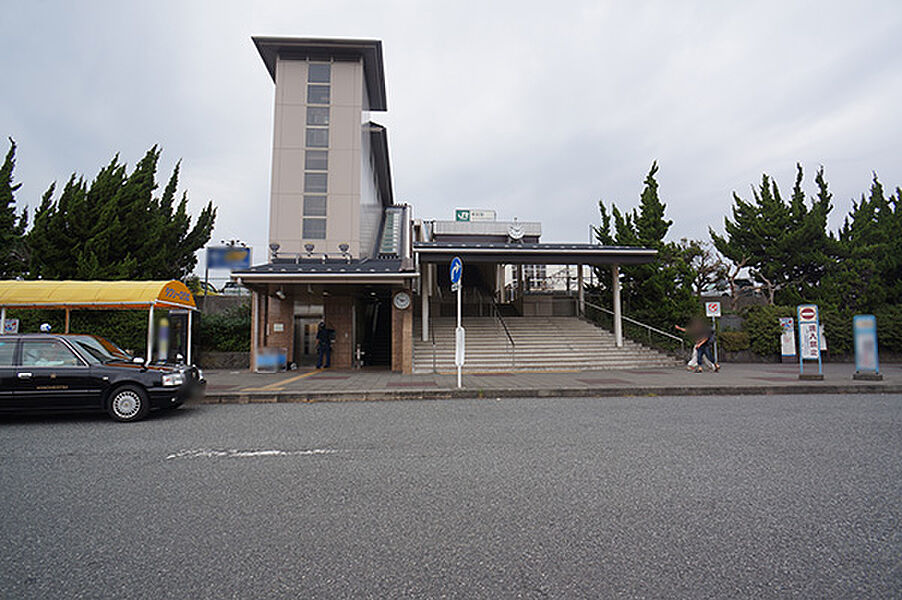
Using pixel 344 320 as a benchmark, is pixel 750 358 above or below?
below

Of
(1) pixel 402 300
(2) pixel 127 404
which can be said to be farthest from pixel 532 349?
(2) pixel 127 404

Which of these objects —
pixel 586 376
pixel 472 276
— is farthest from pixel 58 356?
pixel 472 276

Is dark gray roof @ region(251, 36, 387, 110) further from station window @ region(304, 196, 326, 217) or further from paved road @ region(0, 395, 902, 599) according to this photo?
paved road @ region(0, 395, 902, 599)

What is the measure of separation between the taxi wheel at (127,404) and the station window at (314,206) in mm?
14632

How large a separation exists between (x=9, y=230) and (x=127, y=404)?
62.2 ft

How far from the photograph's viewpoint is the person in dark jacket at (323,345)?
1698 centimetres

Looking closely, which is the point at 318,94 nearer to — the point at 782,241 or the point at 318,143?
the point at 318,143

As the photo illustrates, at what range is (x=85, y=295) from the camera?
37.5ft

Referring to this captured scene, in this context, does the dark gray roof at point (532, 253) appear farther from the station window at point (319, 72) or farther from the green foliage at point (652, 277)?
the station window at point (319, 72)

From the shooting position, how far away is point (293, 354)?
57.3 ft

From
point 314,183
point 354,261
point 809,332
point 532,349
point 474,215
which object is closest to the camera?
point 809,332

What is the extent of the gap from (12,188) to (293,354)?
614 inches

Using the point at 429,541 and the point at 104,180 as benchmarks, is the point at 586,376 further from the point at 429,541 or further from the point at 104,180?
the point at 104,180

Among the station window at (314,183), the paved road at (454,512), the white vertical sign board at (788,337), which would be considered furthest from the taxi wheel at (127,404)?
the white vertical sign board at (788,337)
